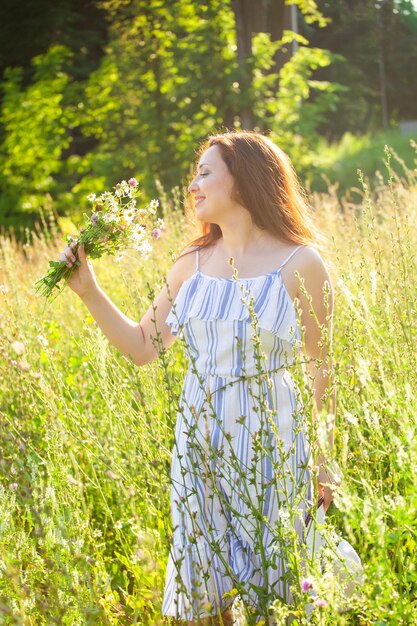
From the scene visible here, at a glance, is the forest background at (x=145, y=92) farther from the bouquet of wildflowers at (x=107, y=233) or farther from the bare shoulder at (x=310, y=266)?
the bare shoulder at (x=310, y=266)

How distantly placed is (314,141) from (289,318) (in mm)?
10215

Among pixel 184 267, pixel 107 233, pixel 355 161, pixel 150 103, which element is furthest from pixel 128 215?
pixel 355 161

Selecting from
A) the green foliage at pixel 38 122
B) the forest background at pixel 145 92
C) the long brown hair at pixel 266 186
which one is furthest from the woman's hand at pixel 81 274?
the green foliage at pixel 38 122

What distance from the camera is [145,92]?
Answer: 42.0 feet

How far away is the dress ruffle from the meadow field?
189 mm

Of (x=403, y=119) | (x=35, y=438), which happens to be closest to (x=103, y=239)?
(x=35, y=438)

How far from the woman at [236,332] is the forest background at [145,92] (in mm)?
8528

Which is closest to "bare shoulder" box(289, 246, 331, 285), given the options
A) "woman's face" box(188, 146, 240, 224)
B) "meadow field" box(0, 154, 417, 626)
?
"meadow field" box(0, 154, 417, 626)

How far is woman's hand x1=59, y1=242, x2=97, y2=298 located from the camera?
2.63 meters

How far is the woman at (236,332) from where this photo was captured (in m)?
2.28

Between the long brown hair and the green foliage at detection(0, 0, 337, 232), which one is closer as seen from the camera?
the long brown hair

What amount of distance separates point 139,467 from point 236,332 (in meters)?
0.88

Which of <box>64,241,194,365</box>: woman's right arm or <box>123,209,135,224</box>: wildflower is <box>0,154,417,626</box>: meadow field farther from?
<box>123,209,135,224</box>: wildflower

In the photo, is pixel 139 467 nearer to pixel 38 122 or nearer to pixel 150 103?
pixel 150 103
